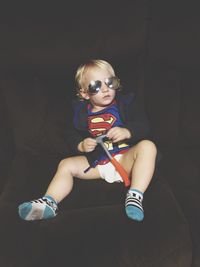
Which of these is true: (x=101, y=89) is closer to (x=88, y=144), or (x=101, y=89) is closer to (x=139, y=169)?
(x=88, y=144)

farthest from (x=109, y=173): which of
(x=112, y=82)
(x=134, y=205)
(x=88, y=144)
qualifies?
(x=112, y=82)

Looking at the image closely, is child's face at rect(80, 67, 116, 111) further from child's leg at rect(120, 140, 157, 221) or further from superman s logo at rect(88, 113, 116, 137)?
child's leg at rect(120, 140, 157, 221)

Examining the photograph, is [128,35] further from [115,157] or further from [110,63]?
[115,157]

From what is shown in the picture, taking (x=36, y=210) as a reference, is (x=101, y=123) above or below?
above

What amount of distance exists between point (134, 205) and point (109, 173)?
25cm

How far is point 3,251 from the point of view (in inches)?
Answer: 45.2

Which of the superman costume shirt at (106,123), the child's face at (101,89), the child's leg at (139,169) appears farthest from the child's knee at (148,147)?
the child's face at (101,89)

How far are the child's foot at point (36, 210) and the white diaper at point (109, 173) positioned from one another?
0.27 metres

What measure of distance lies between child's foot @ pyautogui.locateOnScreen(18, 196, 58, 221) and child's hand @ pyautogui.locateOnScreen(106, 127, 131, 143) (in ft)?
1.17

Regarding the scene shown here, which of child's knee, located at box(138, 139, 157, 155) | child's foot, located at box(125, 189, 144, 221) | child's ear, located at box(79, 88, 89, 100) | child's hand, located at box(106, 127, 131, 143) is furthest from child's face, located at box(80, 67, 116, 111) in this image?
child's foot, located at box(125, 189, 144, 221)

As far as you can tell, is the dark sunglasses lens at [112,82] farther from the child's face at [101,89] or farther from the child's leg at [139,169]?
the child's leg at [139,169]

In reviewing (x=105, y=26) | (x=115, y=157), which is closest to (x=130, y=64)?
(x=105, y=26)

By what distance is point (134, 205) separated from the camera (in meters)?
1.25

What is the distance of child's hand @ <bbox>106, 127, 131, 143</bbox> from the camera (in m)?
1.44
